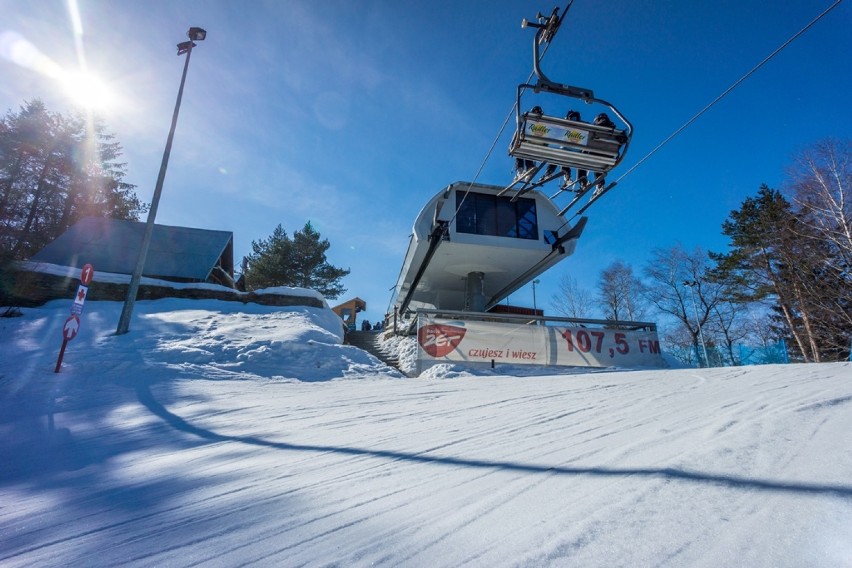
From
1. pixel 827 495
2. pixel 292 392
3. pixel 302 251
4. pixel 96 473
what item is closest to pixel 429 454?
pixel 827 495

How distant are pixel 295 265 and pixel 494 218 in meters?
16.8

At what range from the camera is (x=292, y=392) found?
6305 mm

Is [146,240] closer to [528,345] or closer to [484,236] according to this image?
[528,345]

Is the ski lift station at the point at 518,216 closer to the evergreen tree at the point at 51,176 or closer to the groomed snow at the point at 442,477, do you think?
the groomed snow at the point at 442,477

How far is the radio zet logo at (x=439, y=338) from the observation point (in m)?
9.54

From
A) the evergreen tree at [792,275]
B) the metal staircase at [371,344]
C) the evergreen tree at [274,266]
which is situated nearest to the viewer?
the metal staircase at [371,344]

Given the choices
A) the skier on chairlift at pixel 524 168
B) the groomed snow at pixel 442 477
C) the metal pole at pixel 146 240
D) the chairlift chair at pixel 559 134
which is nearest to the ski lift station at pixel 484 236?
the skier on chairlift at pixel 524 168

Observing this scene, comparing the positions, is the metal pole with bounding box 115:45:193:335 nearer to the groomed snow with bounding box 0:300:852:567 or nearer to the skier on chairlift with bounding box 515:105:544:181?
the groomed snow with bounding box 0:300:852:567

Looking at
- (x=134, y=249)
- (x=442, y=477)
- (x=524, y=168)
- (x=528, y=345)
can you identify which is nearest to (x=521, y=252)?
(x=528, y=345)

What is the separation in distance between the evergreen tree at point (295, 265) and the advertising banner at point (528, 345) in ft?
63.9

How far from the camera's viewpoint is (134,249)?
17.6m

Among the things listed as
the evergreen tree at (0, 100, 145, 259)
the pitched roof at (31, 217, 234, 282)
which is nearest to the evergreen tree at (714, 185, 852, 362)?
the pitched roof at (31, 217, 234, 282)

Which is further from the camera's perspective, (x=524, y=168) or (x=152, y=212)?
(x=152, y=212)

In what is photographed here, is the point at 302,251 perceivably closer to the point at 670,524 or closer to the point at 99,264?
the point at 99,264
